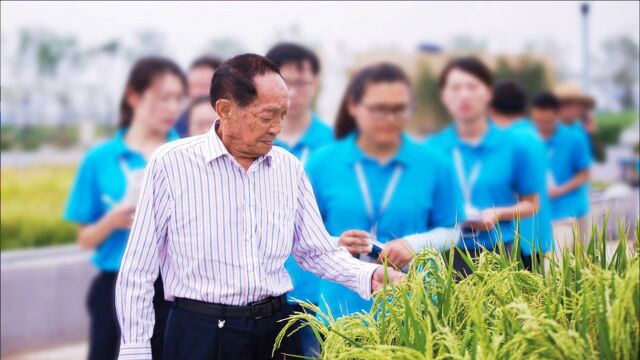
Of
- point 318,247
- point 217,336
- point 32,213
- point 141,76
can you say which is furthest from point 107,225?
point 32,213

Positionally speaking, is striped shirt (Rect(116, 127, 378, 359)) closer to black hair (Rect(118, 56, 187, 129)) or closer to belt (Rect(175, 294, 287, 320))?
belt (Rect(175, 294, 287, 320))

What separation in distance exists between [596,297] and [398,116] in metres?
1.76

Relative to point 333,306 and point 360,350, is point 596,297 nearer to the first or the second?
point 360,350

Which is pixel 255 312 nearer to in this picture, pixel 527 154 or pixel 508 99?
pixel 527 154

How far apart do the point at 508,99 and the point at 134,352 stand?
420 cm

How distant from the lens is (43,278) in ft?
22.8

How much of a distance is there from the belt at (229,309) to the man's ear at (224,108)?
1.74 ft

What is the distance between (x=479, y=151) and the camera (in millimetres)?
4699

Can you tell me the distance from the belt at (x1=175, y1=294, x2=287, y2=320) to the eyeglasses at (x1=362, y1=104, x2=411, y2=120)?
118 cm

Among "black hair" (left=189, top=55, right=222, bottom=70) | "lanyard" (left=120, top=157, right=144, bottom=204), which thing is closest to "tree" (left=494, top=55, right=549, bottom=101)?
"black hair" (left=189, top=55, right=222, bottom=70)

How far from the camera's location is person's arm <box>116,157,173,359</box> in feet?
8.48

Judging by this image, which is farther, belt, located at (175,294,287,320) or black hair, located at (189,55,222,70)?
black hair, located at (189,55,222,70)

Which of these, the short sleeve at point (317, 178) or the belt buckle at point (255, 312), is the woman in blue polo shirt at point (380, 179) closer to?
the short sleeve at point (317, 178)

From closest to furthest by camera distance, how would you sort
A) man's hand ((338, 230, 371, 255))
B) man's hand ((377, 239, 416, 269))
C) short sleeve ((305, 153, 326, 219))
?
1. man's hand ((377, 239, 416, 269))
2. man's hand ((338, 230, 371, 255))
3. short sleeve ((305, 153, 326, 219))
